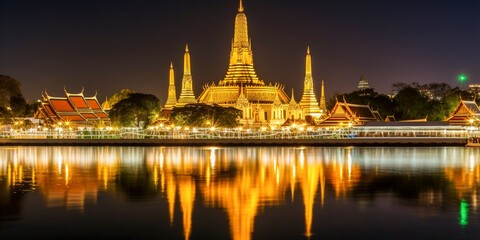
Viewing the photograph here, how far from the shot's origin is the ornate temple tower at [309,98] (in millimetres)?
71825

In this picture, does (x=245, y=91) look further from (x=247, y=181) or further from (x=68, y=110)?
(x=247, y=181)

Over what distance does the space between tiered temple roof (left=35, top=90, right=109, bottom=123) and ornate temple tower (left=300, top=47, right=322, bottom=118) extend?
20.7 m

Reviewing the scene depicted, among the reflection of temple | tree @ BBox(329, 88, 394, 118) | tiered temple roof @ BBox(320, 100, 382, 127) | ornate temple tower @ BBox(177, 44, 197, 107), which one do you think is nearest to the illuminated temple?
ornate temple tower @ BBox(177, 44, 197, 107)

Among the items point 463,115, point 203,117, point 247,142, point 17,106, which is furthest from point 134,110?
point 463,115

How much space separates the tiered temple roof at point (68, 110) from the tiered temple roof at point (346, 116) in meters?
20.6

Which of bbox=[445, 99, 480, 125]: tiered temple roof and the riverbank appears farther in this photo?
bbox=[445, 99, 480, 125]: tiered temple roof

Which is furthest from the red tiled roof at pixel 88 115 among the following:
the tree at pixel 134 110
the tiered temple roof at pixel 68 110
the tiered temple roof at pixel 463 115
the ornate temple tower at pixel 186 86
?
the tiered temple roof at pixel 463 115

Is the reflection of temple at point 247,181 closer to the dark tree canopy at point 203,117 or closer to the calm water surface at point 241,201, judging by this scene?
the calm water surface at point 241,201

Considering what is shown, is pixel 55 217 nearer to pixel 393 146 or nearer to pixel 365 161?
pixel 365 161

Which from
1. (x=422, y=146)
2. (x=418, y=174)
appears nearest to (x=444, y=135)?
(x=422, y=146)

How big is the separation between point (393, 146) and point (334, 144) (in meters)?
3.64

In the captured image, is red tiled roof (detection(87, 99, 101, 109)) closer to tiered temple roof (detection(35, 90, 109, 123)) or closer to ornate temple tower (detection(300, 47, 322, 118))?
tiered temple roof (detection(35, 90, 109, 123))

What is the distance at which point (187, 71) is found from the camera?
73062 mm

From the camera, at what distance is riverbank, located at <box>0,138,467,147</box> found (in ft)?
144
